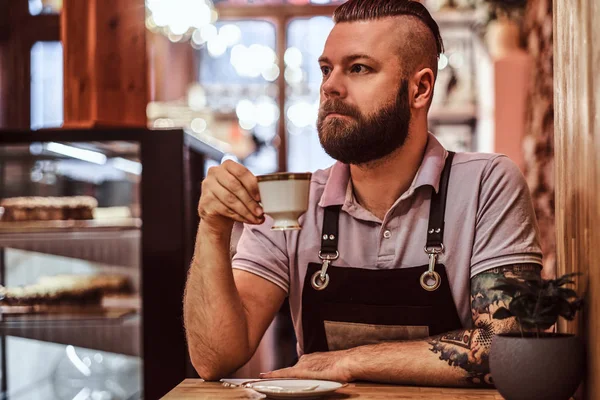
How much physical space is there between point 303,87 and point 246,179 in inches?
214

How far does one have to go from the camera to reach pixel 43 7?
569 centimetres

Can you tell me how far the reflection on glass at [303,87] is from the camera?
6.93 metres

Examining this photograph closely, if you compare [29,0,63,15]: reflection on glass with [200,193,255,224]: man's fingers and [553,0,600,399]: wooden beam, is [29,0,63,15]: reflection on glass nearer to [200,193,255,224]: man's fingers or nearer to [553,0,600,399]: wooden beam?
[200,193,255,224]: man's fingers

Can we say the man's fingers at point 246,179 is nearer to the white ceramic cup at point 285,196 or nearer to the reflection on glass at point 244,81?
the white ceramic cup at point 285,196

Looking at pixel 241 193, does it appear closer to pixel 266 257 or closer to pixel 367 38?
pixel 266 257

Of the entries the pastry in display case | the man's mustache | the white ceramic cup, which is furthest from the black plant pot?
the pastry in display case

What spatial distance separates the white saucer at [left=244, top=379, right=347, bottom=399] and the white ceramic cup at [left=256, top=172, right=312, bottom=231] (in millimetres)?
296

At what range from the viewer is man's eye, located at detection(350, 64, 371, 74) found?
6.42 feet

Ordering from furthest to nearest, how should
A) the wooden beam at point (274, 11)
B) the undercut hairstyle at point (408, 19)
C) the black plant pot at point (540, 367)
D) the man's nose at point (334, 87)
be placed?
the wooden beam at point (274, 11)
the undercut hairstyle at point (408, 19)
the man's nose at point (334, 87)
the black plant pot at point (540, 367)

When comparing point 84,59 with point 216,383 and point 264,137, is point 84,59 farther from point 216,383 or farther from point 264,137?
point 264,137

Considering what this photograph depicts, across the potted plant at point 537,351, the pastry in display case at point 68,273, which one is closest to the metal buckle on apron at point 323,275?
the potted plant at point 537,351

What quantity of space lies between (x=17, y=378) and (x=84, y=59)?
4.55 ft

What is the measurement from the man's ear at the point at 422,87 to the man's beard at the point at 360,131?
0.05 metres

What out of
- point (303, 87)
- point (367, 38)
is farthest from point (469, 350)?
point (303, 87)
